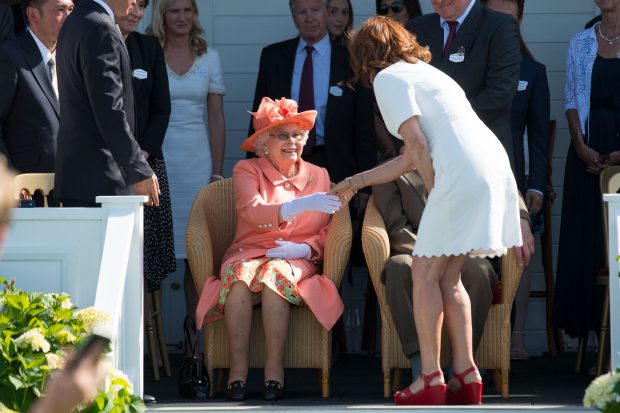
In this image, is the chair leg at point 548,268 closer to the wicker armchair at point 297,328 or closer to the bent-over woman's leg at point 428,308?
the wicker armchair at point 297,328

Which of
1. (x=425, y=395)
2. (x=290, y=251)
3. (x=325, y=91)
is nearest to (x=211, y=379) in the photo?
(x=290, y=251)

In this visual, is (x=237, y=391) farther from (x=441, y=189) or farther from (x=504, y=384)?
(x=441, y=189)

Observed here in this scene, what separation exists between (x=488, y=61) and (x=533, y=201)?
1.02 meters

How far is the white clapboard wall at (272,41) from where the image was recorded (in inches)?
295

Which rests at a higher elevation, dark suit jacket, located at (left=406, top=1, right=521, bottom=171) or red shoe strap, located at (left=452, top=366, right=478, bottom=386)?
dark suit jacket, located at (left=406, top=1, right=521, bottom=171)

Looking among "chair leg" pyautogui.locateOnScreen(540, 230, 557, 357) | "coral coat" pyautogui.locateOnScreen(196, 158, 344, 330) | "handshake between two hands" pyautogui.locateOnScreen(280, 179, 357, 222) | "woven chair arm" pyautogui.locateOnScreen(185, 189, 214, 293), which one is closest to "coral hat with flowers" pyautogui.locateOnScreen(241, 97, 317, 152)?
"coral coat" pyautogui.locateOnScreen(196, 158, 344, 330)

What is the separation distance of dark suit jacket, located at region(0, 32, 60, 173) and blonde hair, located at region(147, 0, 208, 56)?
1.10 metres

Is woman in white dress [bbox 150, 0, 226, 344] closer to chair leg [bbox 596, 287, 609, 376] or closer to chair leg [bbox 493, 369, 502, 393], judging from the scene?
chair leg [bbox 493, 369, 502, 393]

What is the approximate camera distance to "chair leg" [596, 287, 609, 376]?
5.88m

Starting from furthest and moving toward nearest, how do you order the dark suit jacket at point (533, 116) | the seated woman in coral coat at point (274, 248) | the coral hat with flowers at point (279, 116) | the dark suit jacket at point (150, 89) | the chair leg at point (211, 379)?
the dark suit jacket at point (533, 116) < the dark suit jacket at point (150, 89) < the coral hat with flowers at point (279, 116) < the chair leg at point (211, 379) < the seated woman in coral coat at point (274, 248)

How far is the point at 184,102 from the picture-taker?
267 inches

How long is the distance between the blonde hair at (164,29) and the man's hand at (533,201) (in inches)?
79.8

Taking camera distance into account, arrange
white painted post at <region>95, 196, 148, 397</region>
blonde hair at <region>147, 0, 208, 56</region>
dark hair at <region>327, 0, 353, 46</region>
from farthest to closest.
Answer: dark hair at <region>327, 0, 353, 46</region>, blonde hair at <region>147, 0, 208, 56</region>, white painted post at <region>95, 196, 148, 397</region>

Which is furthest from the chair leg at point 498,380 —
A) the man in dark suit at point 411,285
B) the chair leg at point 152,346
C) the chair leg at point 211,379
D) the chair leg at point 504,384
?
the chair leg at point 152,346
